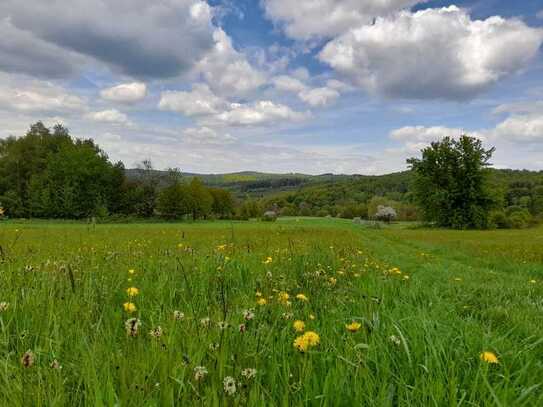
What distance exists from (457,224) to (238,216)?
205ft

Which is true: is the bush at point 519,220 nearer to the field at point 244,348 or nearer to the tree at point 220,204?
the field at point 244,348

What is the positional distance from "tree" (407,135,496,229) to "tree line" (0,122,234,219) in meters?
51.1

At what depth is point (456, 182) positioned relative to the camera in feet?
160

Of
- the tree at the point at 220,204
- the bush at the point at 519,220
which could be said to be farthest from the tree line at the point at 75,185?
the bush at the point at 519,220

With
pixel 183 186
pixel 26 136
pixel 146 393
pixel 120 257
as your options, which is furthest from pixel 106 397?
pixel 26 136

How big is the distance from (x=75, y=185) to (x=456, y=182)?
226ft

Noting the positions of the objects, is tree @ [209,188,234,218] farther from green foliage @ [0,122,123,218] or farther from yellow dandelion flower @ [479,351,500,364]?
yellow dandelion flower @ [479,351,500,364]

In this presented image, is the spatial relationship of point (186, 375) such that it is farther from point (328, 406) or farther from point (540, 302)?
point (540, 302)

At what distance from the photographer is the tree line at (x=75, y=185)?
227 feet

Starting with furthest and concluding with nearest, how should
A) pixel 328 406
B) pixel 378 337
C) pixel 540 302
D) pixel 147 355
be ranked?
pixel 540 302 → pixel 378 337 → pixel 147 355 → pixel 328 406

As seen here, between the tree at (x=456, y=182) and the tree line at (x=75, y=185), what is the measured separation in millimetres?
51109

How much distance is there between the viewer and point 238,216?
9981 centimetres

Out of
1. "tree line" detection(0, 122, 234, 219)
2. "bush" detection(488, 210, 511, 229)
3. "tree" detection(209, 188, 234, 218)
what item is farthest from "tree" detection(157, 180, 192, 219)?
"bush" detection(488, 210, 511, 229)

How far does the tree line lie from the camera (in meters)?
69.2
